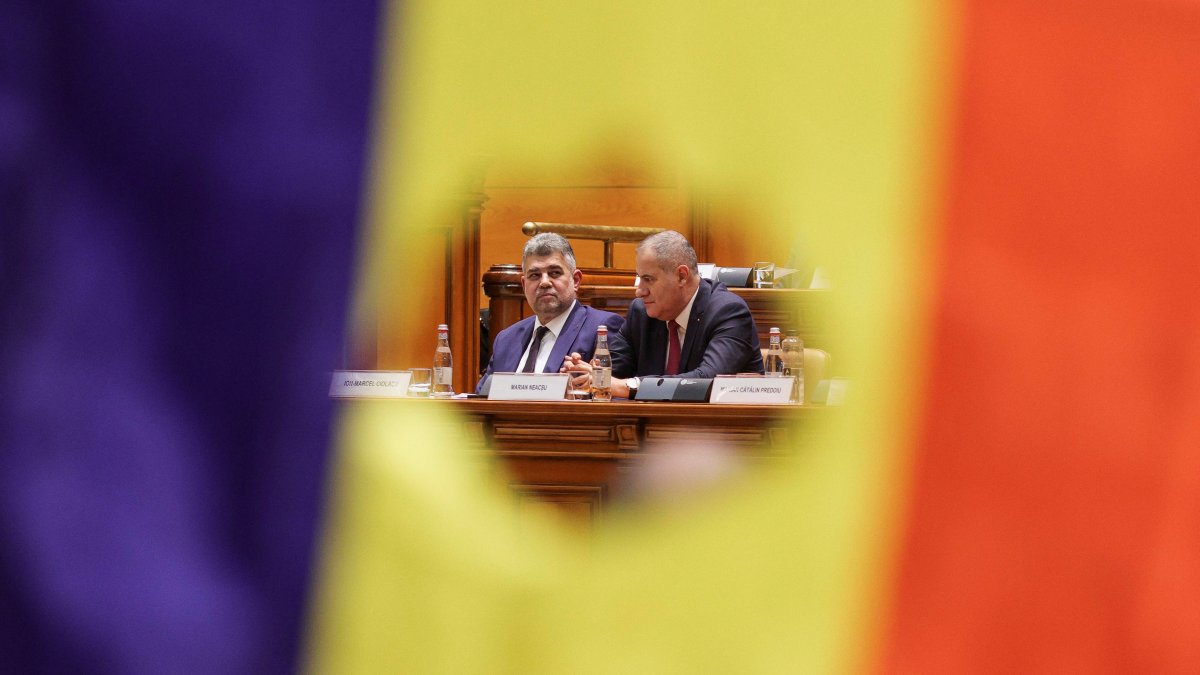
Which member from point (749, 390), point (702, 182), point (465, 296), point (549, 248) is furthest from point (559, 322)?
point (702, 182)

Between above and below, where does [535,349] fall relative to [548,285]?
below

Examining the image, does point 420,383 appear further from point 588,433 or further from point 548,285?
point 588,433

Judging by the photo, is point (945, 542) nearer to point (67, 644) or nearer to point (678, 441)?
point (67, 644)

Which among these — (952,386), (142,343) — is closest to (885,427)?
(952,386)

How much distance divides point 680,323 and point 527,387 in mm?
921

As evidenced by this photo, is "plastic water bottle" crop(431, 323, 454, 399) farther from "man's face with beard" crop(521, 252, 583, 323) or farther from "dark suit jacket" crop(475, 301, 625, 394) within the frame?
"man's face with beard" crop(521, 252, 583, 323)

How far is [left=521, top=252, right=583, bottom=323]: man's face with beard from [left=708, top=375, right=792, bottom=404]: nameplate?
113 centimetres

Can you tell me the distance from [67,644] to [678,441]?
87.0 inches

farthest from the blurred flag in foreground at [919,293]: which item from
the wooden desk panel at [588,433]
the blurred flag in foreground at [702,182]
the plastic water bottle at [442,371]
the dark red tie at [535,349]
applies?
the dark red tie at [535,349]

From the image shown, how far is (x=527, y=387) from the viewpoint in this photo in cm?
291

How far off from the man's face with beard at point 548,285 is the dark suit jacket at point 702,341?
237 millimetres

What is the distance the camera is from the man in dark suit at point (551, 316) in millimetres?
3857

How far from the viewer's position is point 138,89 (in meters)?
0.53

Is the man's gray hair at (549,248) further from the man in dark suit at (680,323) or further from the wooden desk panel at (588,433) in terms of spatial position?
the wooden desk panel at (588,433)
